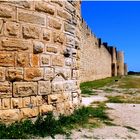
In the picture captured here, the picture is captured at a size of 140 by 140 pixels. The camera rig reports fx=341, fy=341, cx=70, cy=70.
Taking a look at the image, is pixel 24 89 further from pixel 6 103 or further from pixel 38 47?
pixel 38 47

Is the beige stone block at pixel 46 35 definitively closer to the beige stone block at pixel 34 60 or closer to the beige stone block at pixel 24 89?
the beige stone block at pixel 34 60

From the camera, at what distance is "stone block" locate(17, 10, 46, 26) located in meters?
5.04

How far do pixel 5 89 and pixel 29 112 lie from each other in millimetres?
532

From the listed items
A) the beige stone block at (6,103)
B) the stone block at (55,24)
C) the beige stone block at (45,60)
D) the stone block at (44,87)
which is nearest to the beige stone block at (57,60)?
the beige stone block at (45,60)

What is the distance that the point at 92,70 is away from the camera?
23.5 m

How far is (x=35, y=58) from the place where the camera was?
5219 mm

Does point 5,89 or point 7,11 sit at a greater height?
point 7,11

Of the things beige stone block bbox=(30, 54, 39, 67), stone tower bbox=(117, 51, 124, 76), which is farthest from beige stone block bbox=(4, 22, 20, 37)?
stone tower bbox=(117, 51, 124, 76)

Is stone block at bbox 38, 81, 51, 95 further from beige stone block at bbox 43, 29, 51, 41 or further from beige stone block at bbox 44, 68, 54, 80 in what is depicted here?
beige stone block at bbox 43, 29, 51, 41

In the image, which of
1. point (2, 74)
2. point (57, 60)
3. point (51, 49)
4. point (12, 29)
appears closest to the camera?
point (2, 74)

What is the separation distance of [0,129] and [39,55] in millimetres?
1314

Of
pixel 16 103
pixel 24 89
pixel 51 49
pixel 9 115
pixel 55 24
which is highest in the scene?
pixel 55 24

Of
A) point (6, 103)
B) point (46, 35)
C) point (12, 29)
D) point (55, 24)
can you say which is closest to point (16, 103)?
point (6, 103)

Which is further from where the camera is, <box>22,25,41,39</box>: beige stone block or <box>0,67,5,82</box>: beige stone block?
<box>22,25,41,39</box>: beige stone block
